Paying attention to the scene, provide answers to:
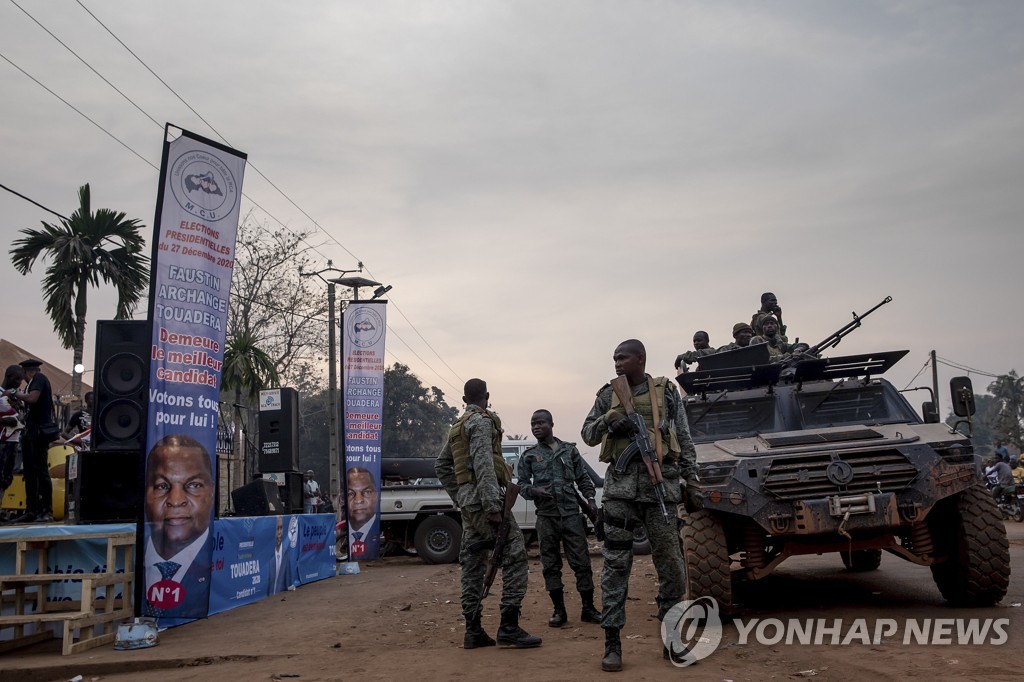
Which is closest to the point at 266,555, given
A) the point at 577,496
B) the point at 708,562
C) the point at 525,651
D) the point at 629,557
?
the point at 577,496

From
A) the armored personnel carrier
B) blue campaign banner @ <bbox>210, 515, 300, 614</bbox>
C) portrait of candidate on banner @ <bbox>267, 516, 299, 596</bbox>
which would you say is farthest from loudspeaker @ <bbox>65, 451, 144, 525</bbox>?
the armored personnel carrier

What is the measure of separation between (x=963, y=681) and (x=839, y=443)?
2538mm

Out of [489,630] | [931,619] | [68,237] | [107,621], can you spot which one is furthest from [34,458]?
[68,237]

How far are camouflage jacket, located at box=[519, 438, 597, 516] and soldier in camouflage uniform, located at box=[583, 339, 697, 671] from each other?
2.22 m

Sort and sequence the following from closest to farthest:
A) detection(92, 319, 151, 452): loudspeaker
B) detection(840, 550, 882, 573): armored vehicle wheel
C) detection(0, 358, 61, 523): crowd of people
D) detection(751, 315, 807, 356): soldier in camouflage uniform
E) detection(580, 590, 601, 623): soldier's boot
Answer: detection(580, 590, 601, 623): soldier's boot
detection(92, 319, 151, 452): loudspeaker
detection(751, 315, 807, 356): soldier in camouflage uniform
detection(840, 550, 882, 573): armored vehicle wheel
detection(0, 358, 61, 523): crowd of people

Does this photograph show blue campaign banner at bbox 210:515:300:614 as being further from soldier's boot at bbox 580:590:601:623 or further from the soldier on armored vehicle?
the soldier on armored vehicle

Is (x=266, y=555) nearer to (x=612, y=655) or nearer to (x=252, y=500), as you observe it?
(x=252, y=500)

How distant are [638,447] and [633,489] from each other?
0.27 metres

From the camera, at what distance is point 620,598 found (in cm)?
532

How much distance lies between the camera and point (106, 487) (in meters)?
9.56

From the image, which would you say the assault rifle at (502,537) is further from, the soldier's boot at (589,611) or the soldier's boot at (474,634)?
the soldier's boot at (589,611)

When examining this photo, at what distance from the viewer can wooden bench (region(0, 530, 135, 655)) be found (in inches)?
278

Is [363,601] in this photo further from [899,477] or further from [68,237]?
[68,237]

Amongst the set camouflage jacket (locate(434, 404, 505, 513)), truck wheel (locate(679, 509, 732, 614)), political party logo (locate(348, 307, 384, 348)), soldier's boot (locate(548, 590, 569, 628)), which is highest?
political party logo (locate(348, 307, 384, 348))
